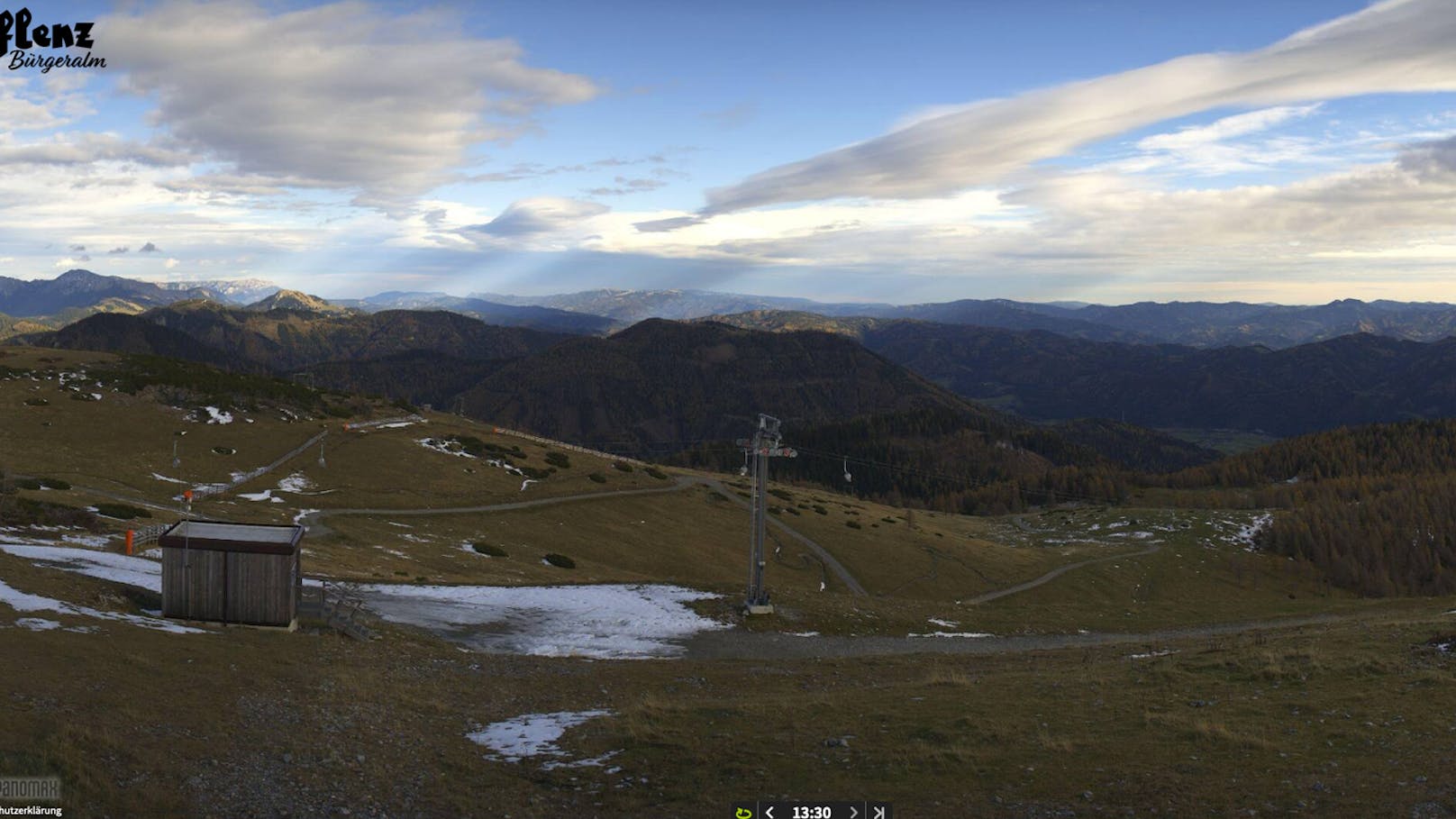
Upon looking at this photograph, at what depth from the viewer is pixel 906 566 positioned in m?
76.8

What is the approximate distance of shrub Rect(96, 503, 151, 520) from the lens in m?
44.4

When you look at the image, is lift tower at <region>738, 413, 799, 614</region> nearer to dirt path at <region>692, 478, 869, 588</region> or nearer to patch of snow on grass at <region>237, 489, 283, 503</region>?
dirt path at <region>692, 478, 869, 588</region>

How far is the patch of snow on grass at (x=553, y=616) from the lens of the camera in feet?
112

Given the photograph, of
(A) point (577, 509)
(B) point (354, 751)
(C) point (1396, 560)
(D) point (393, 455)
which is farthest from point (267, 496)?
(C) point (1396, 560)

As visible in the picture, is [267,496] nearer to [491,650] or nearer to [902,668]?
[491,650]

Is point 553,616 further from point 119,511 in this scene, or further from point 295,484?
point 295,484

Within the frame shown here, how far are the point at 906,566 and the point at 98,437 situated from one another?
2840 inches

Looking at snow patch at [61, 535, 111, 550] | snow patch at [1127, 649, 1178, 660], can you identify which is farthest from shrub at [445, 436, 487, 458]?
snow patch at [1127, 649, 1178, 660]

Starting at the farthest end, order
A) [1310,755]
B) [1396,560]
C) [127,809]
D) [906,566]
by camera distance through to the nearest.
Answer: [1396,560]
[906,566]
[1310,755]
[127,809]

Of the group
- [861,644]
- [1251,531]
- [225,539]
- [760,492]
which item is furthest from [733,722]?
[1251,531]

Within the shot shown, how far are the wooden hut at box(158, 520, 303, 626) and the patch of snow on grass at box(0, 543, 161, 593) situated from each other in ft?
12.2

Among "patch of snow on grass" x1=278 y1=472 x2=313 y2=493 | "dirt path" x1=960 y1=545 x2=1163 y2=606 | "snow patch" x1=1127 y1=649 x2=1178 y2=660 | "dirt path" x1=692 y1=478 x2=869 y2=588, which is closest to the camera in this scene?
"snow patch" x1=1127 y1=649 x2=1178 y2=660

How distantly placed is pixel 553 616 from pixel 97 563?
60.3 ft

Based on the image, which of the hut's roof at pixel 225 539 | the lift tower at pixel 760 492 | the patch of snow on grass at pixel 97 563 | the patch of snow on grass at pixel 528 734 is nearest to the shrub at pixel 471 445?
the lift tower at pixel 760 492
